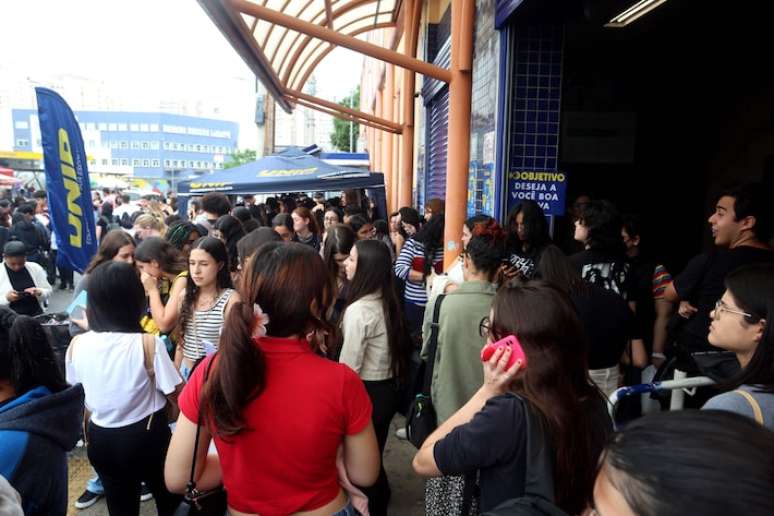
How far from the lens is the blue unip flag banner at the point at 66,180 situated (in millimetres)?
4746

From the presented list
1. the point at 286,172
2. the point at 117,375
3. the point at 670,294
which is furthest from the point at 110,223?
the point at 670,294

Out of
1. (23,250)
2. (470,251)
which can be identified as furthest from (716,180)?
(23,250)

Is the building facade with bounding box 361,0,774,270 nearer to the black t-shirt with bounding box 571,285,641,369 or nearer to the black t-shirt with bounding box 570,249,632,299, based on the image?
the black t-shirt with bounding box 570,249,632,299

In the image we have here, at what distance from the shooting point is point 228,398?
1.59 metres

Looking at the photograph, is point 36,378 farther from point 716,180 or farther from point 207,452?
point 716,180

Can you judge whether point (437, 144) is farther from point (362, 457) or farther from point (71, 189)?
point (362, 457)

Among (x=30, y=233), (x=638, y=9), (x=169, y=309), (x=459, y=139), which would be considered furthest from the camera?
(x=30, y=233)

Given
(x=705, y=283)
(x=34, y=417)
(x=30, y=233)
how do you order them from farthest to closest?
1. (x=30, y=233)
2. (x=705, y=283)
3. (x=34, y=417)

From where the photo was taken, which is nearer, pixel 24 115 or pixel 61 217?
pixel 61 217

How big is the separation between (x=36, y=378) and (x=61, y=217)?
11.0 feet

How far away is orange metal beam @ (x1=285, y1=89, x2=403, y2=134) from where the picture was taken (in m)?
12.0

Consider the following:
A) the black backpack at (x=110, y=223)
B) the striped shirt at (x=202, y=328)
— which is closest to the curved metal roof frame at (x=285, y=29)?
the striped shirt at (x=202, y=328)

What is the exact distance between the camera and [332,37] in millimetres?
5660

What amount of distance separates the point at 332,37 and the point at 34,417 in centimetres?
471
